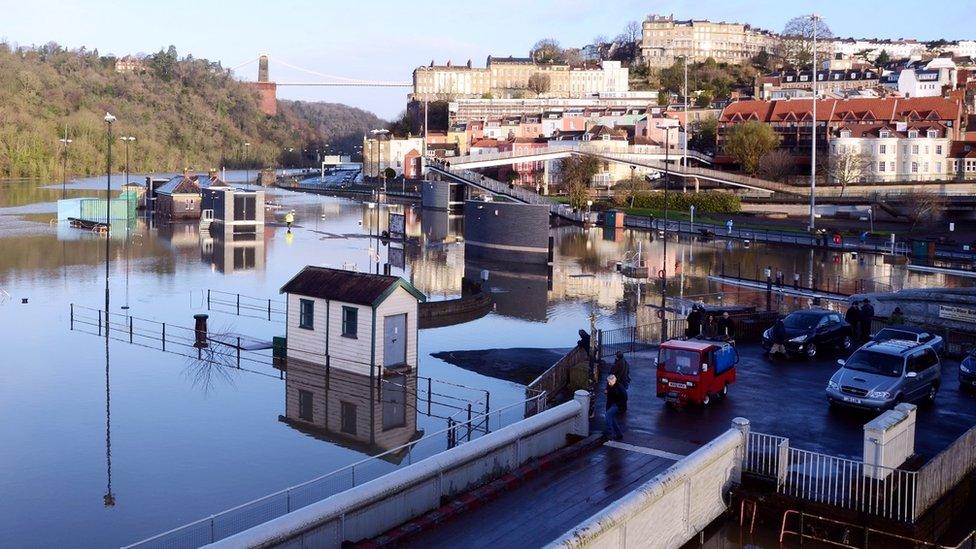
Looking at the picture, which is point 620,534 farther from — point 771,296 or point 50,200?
point 50,200

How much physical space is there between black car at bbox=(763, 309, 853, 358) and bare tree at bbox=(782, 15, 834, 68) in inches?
4273

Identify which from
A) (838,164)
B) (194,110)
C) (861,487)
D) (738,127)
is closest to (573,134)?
(738,127)

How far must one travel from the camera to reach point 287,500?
12.8 metres

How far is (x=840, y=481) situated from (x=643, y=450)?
2.52 meters

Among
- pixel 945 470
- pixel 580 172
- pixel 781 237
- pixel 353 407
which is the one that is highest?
pixel 580 172

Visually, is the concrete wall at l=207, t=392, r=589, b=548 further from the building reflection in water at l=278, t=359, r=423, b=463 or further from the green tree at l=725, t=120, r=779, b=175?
the green tree at l=725, t=120, r=779, b=175

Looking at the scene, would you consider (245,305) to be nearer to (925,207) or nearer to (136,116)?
(925,207)

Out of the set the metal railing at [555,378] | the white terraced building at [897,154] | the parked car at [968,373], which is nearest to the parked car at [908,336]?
the parked car at [968,373]

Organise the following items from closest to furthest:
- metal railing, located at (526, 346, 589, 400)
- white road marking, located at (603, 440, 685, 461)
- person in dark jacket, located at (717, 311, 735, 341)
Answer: white road marking, located at (603, 440, 685, 461), metal railing, located at (526, 346, 589, 400), person in dark jacket, located at (717, 311, 735, 341)

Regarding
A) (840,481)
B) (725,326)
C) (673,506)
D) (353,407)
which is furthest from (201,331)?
(840,481)

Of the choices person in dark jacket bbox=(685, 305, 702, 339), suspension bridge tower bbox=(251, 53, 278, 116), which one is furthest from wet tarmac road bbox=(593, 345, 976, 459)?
suspension bridge tower bbox=(251, 53, 278, 116)

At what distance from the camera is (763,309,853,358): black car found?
66.9 ft

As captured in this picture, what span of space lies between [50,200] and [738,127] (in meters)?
49.5

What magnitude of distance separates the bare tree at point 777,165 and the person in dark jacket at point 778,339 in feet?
180
